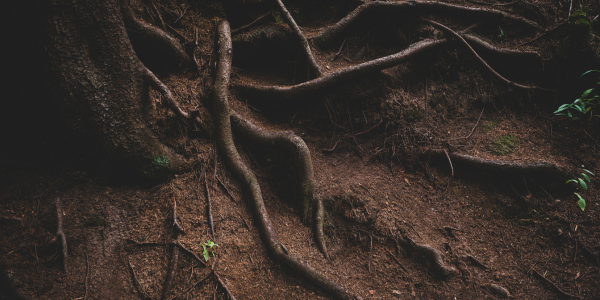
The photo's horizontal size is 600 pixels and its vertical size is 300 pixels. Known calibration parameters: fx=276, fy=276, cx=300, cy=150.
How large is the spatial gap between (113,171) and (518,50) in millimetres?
5541

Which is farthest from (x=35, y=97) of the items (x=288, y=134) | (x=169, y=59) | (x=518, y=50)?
(x=518, y=50)

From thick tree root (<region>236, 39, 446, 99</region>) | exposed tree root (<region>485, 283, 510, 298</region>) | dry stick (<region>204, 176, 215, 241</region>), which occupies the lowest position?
exposed tree root (<region>485, 283, 510, 298</region>)

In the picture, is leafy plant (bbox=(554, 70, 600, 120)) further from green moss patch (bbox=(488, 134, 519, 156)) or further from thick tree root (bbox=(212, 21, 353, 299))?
thick tree root (bbox=(212, 21, 353, 299))

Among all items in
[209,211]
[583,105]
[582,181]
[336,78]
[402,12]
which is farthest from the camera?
[402,12]

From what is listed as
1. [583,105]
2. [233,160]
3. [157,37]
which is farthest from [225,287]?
[583,105]

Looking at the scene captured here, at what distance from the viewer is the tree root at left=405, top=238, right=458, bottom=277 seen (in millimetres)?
3002

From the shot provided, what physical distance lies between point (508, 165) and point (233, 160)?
3.46 metres

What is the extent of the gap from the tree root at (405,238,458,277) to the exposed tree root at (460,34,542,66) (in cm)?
297

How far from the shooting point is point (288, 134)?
139 inches

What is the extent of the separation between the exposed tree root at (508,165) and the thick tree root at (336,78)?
4.58ft

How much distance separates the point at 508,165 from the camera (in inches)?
137

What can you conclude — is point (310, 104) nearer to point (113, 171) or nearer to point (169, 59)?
point (169, 59)

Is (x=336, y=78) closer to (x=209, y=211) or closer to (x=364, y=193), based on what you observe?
(x=364, y=193)

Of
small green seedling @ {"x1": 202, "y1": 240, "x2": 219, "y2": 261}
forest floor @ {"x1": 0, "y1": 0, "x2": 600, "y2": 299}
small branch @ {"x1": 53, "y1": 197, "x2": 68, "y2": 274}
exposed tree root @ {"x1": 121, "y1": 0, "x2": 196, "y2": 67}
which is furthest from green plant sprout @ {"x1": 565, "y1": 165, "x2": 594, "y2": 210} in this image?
small branch @ {"x1": 53, "y1": 197, "x2": 68, "y2": 274}
